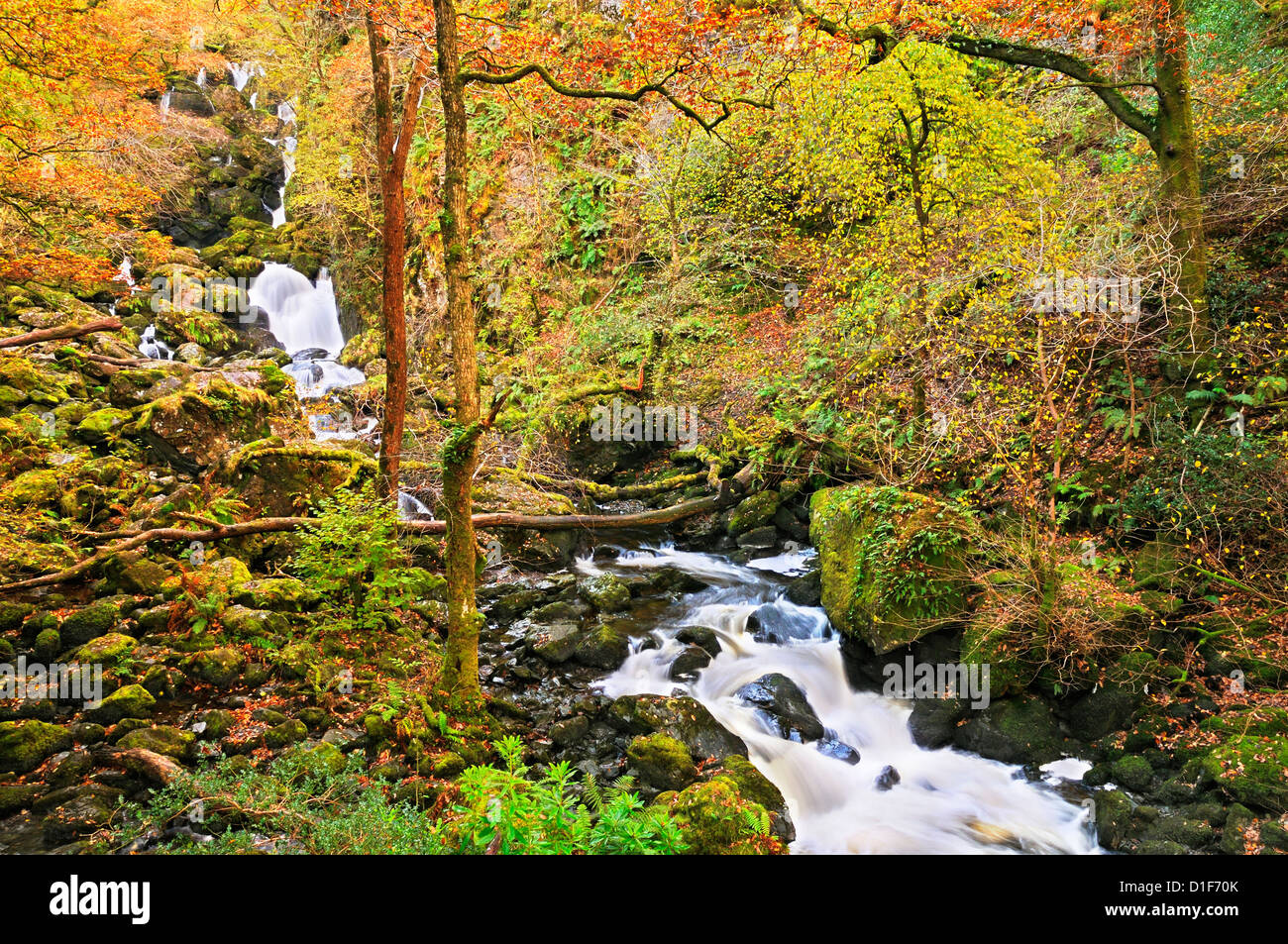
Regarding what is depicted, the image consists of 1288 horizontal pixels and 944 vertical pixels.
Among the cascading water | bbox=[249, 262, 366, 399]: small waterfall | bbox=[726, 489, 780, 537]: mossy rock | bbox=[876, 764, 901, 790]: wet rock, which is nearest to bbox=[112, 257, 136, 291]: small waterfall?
bbox=[249, 262, 366, 399]: small waterfall

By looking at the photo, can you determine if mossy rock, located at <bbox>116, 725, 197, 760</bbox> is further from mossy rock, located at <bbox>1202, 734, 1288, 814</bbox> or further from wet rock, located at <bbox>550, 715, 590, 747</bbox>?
mossy rock, located at <bbox>1202, 734, 1288, 814</bbox>

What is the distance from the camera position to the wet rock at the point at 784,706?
25.1ft

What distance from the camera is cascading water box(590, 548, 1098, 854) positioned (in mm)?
6285

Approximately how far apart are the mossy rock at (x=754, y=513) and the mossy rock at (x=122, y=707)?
30.7 ft

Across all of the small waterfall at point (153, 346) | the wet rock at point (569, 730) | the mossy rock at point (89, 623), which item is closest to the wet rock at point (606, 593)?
the wet rock at point (569, 730)

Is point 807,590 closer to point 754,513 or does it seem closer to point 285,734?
point 754,513

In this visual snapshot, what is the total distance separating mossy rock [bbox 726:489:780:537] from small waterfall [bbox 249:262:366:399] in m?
13.7

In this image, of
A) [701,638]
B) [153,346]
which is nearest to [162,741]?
[701,638]

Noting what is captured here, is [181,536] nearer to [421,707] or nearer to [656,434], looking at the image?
[421,707]

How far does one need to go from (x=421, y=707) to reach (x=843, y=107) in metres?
11.7

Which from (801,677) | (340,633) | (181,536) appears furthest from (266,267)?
(801,677)

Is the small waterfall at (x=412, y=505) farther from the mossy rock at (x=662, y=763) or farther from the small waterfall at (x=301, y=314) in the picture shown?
the small waterfall at (x=301, y=314)

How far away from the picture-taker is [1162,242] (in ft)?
27.3

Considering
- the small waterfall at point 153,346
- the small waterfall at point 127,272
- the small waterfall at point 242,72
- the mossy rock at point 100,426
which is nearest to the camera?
the mossy rock at point 100,426
